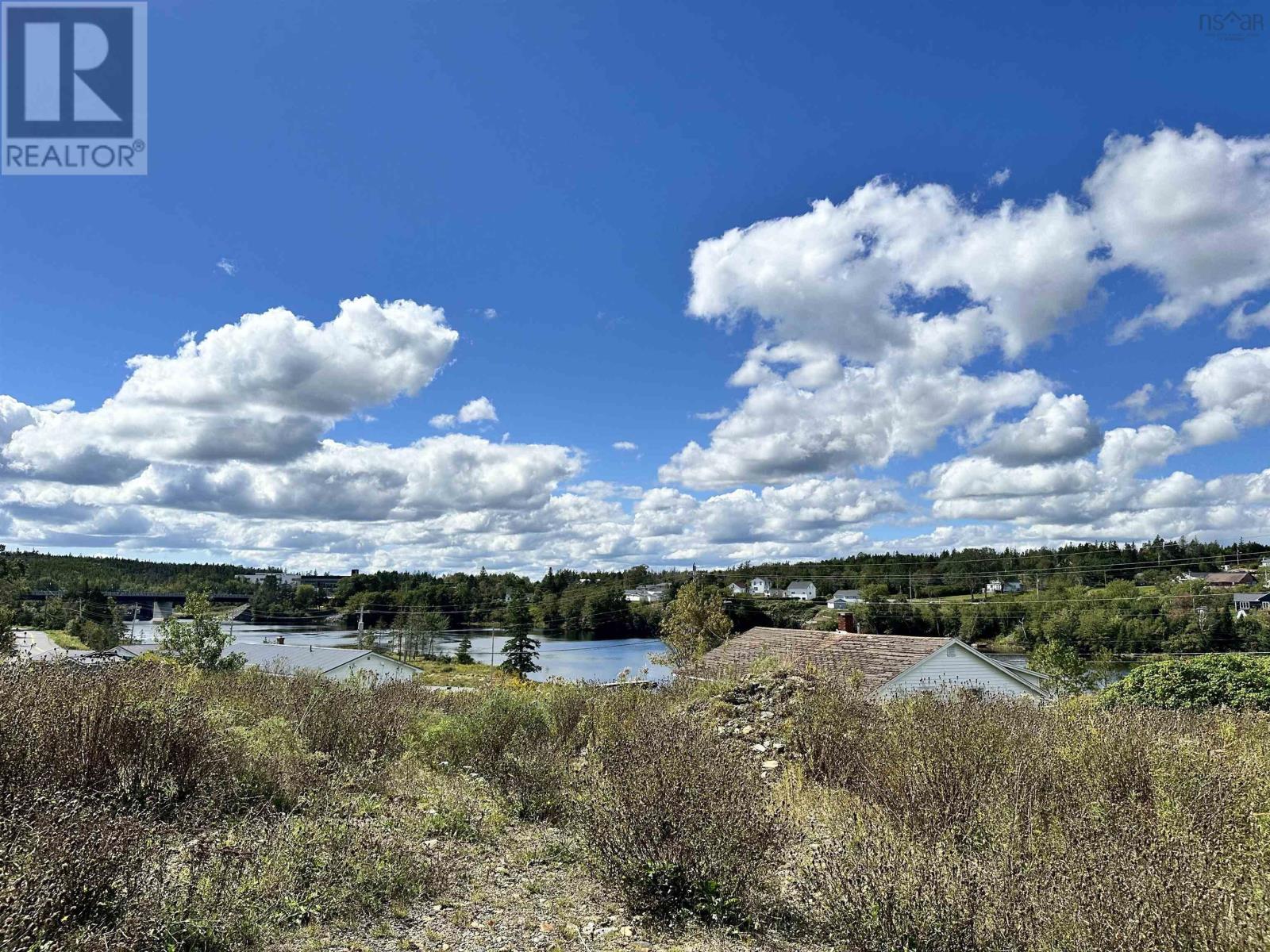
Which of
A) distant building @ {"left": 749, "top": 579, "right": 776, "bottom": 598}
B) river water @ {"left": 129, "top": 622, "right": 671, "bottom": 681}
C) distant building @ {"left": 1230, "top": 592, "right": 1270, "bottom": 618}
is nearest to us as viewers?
river water @ {"left": 129, "top": 622, "right": 671, "bottom": 681}

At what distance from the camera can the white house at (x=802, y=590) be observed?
82.4 metres

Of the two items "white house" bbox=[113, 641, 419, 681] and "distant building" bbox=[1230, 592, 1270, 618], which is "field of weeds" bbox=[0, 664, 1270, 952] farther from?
"distant building" bbox=[1230, 592, 1270, 618]

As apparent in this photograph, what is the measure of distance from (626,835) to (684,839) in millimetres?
376

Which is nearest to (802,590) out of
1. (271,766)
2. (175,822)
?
(271,766)

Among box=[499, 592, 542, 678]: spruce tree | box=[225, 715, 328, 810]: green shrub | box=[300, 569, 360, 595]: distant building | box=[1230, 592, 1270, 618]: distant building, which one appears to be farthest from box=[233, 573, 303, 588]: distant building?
box=[1230, 592, 1270, 618]: distant building

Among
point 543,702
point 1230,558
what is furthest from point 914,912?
point 1230,558

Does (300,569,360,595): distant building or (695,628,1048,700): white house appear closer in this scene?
(695,628,1048,700): white house

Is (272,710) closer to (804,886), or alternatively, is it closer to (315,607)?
(804,886)

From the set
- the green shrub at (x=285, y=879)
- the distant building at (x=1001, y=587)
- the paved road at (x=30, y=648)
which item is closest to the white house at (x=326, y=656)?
the paved road at (x=30, y=648)

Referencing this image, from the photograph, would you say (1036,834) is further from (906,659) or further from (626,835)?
(906,659)

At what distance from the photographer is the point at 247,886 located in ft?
12.8

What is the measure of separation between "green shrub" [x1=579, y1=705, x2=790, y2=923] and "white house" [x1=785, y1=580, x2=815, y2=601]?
78768 mm

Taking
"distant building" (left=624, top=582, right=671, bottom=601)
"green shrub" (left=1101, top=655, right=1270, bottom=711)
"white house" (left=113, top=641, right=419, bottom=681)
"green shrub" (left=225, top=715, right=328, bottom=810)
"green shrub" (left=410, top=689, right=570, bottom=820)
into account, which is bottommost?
"distant building" (left=624, top=582, right=671, bottom=601)

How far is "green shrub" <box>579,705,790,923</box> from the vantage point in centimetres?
436
